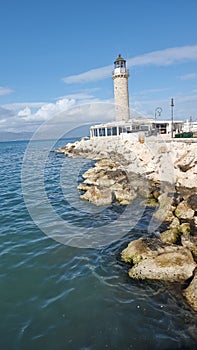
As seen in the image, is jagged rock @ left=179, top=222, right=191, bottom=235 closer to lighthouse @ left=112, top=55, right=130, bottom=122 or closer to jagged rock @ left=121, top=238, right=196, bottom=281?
jagged rock @ left=121, top=238, right=196, bottom=281

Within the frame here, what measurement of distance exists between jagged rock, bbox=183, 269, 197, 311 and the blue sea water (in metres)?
0.19

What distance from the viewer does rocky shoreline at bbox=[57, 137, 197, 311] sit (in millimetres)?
8922

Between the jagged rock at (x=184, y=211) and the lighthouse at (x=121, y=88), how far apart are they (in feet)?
109

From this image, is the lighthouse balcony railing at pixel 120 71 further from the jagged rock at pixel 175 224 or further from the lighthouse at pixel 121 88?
the jagged rock at pixel 175 224

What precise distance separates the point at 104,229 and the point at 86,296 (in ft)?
17.6

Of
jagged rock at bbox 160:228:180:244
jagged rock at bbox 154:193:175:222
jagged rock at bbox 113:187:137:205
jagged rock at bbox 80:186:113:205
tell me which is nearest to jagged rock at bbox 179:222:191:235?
jagged rock at bbox 160:228:180:244

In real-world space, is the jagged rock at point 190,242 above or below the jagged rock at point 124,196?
below

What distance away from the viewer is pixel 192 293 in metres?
7.76

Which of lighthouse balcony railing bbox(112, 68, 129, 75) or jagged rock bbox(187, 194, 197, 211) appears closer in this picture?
jagged rock bbox(187, 194, 197, 211)

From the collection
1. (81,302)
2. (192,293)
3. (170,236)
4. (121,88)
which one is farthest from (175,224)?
(121,88)

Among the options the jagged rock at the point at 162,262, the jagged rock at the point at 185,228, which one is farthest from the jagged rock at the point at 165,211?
the jagged rock at the point at 162,262

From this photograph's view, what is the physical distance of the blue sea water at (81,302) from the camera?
21.8ft

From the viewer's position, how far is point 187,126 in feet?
113

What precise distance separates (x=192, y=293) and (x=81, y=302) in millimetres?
3310
